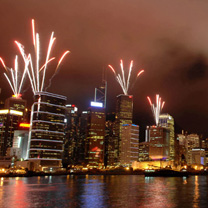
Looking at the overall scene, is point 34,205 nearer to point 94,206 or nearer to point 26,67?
point 94,206

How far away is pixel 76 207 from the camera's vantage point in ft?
108

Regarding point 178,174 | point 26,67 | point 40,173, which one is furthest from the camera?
point 178,174

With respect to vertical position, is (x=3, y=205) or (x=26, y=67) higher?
(x=26, y=67)

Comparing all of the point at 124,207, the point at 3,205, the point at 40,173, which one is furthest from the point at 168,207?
the point at 40,173

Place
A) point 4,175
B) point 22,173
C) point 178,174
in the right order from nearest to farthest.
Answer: point 4,175 < point 22,173 < point 178,174

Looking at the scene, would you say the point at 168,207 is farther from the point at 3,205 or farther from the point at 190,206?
the point at 3,205

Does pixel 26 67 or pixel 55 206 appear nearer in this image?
pixel 55 206

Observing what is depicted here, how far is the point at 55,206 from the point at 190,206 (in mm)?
16902

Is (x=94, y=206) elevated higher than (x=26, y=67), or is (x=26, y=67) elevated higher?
(x=26, y=67)

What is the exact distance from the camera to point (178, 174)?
19550cm

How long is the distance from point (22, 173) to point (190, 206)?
145 m

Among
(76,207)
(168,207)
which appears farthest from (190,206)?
(76,207)

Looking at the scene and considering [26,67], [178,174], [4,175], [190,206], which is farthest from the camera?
[178,174]

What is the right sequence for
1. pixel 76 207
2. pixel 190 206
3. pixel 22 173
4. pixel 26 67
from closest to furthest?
pixel 76 207 < pixel 190 206 < pixel 26 67 < pixel 22 173
